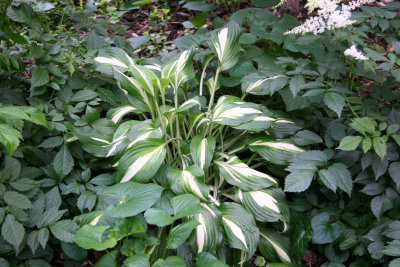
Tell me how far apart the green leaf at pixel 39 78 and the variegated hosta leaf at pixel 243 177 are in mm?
1083

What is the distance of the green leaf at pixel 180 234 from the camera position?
1.27 m

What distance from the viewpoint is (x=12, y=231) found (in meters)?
1.33

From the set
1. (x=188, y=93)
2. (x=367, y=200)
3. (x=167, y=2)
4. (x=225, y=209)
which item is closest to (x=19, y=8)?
(x=188, y=93)

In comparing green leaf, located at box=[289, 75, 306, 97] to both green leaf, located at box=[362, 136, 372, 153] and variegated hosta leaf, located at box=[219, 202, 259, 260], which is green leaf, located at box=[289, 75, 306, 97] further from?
variegated hosta leaf, located at box=[219, 202, 259, 260]

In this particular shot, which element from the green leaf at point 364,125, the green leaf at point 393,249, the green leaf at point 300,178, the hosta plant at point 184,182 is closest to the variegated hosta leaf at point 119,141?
the hosta plant at point 184,182

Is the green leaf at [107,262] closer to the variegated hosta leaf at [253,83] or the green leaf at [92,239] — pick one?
the green leaf at [92,239]

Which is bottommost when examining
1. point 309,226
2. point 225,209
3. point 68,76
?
point 309,226

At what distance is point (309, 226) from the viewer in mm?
1596

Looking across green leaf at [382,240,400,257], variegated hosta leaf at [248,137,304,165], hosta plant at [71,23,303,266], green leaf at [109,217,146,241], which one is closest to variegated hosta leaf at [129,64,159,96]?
hosta plant at [71,23,303,266]

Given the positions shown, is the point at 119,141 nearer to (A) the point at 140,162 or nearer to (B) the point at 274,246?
(A) the point at 140,162

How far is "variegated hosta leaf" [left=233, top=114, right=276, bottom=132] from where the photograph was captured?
5.49 ft

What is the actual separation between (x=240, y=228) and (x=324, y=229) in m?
0.44

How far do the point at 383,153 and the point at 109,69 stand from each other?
1.49m

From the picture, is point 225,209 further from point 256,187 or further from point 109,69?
point 109,69
